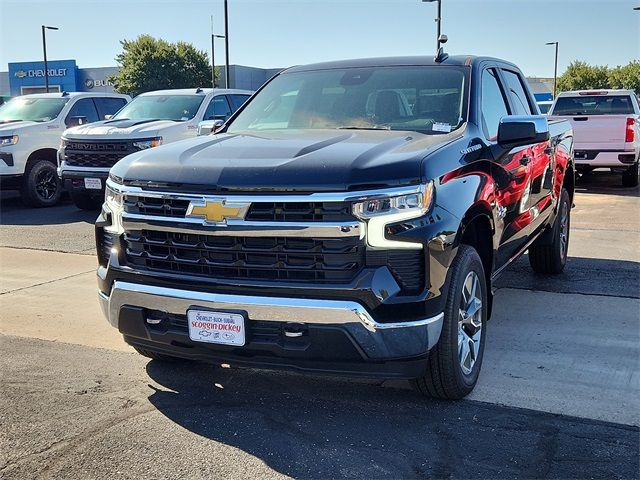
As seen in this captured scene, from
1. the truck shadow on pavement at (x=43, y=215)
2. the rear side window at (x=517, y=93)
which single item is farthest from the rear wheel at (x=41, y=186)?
the rear side window at (x=517, y=93)

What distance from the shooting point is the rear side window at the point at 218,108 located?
1167 cm

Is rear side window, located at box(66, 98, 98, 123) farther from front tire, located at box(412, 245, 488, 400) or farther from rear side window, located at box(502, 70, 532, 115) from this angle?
front tire, located at box(412, 245, 488, 400)

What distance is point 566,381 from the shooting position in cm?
404

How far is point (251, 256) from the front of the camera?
327cm

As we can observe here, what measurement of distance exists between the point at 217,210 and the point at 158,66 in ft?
156

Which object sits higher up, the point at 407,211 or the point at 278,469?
the point at 407,211

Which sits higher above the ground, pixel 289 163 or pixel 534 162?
pixel 289 163

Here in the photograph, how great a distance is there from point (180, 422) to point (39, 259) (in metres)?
4.80

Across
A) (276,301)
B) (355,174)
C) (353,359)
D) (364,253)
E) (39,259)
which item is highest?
(355,174)

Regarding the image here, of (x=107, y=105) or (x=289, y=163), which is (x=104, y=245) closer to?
(x=289, y=163)

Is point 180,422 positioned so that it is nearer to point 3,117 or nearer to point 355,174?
point 355,174

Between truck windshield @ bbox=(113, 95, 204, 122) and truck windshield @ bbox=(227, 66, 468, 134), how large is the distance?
6.65m

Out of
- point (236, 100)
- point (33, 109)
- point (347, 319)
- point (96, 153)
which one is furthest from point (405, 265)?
point (33, 109)

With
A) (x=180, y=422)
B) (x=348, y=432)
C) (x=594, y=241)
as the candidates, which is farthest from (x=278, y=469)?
(x=594, y=241)
